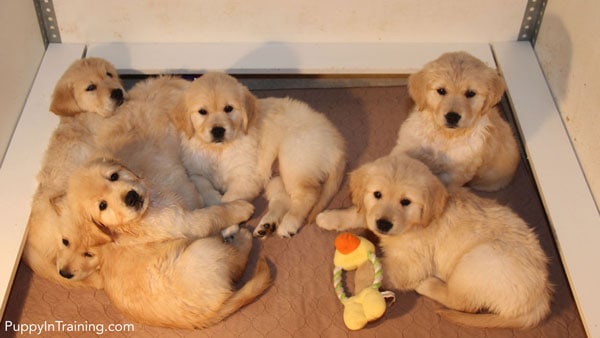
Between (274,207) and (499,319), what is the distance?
1.32m

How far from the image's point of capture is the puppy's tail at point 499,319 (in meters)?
3.08

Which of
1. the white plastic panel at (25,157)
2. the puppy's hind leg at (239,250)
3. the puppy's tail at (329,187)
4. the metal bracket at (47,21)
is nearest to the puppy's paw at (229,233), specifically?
the puppy's hind leg at (239,250)

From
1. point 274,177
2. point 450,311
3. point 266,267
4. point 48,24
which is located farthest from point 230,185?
point 48,24

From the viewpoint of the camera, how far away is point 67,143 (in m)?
3.54

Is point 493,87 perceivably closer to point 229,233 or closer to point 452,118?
point 452,118

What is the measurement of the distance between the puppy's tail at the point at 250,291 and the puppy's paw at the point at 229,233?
0.70ft

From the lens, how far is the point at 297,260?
356 cm

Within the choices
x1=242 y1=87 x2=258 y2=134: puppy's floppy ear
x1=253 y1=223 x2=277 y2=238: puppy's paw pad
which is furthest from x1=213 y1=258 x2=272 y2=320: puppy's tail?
x1=242 y1=87 x2=258 y2=134: puppy's floppy ear

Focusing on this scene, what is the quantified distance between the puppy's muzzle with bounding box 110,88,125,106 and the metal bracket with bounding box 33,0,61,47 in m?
1.05

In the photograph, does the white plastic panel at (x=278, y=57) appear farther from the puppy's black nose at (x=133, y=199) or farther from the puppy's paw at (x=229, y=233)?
Answer: the puppy's black nose at (x=133, y=199)

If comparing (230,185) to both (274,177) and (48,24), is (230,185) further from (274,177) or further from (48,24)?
(48,24)

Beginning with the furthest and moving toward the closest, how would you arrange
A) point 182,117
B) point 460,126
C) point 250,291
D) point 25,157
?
point 25,157
point 182,117
point 460,126
point 250,291

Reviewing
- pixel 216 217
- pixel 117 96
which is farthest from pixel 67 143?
pixel 216 217

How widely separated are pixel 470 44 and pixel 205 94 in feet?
6.84
